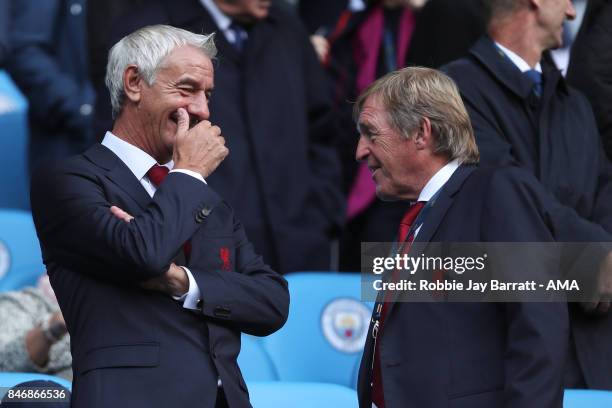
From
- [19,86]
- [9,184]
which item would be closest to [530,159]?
[19,86]

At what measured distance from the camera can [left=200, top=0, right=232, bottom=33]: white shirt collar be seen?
17.0 ft

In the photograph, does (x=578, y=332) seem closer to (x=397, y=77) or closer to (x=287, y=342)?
(x=397, y=77)

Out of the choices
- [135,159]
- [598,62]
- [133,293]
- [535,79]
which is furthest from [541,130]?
[133,293]

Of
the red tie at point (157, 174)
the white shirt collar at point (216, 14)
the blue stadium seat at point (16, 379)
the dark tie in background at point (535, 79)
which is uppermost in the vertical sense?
the red tie at point (157, 174)

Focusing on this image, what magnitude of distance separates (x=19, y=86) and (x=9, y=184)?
0.83 metres

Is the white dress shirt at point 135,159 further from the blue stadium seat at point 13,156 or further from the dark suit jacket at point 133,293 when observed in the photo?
the blue stadium seat at point 13,156

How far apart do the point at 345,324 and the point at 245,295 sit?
67.6 inches

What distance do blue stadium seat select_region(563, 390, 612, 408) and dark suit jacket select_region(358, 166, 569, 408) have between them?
624mm

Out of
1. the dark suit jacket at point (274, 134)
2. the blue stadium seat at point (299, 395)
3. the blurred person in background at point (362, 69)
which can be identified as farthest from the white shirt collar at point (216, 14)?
the blue stadium seat at point (299, 395)

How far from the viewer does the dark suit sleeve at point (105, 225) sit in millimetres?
2885

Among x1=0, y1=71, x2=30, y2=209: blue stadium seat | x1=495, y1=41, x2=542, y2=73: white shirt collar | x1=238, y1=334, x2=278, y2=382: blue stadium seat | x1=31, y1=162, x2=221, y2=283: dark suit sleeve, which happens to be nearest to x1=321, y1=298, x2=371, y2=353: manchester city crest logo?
x1=238, y1=334, x2=278, y2=382: blue stadium seat

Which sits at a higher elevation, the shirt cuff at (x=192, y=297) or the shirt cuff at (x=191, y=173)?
the shirt cuff at (x=191, y=173)

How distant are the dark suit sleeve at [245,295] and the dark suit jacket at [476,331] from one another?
297 mm

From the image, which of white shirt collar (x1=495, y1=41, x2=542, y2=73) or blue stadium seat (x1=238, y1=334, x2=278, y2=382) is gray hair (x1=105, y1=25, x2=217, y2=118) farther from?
blue stadium seat (x1=238, y1=334, x2=278, y2=382)
